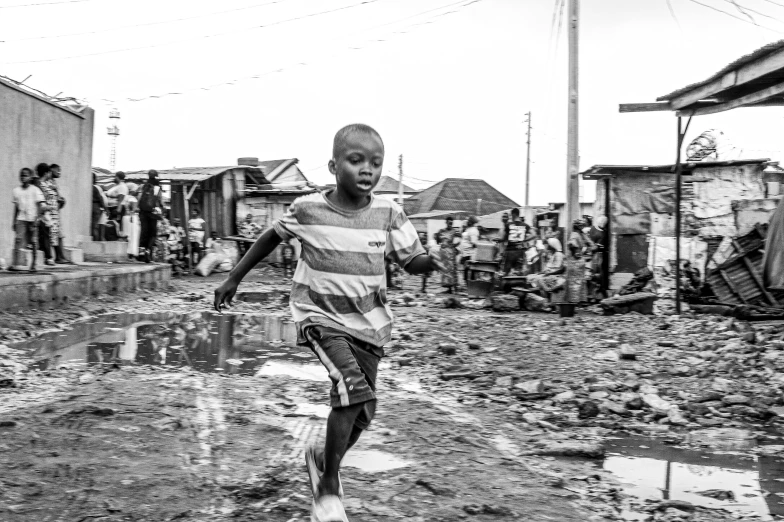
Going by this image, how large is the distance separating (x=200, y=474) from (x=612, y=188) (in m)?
16.8

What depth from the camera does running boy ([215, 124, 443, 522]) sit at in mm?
3035

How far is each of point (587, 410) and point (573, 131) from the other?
1317 cm

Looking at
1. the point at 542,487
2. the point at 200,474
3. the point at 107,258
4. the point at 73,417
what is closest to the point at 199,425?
the point at 73,417

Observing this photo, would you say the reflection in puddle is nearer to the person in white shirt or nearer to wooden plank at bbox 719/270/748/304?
wooden plank at bbox 719/270/748/304

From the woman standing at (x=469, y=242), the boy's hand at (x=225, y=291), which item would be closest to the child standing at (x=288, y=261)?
the woman standing at (x=469, y=242)

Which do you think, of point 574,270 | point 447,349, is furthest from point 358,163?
A: point 574,270

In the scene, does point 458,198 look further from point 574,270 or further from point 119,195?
point 574,270

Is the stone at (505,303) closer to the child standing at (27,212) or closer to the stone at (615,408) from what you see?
the child standing at (27,212)

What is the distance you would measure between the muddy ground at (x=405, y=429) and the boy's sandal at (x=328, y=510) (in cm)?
22

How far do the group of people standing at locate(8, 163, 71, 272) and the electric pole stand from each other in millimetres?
9743

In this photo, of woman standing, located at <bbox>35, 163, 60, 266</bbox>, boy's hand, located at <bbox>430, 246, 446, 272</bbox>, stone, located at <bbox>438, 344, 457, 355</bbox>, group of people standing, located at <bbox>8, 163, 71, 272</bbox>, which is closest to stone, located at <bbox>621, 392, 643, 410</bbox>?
stone, located at <bbox>438, 344, 457, 355</bbox>

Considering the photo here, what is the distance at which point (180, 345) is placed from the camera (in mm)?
8344

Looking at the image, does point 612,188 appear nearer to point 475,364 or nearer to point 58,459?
point 475,364

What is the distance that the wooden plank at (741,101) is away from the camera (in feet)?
31.5
